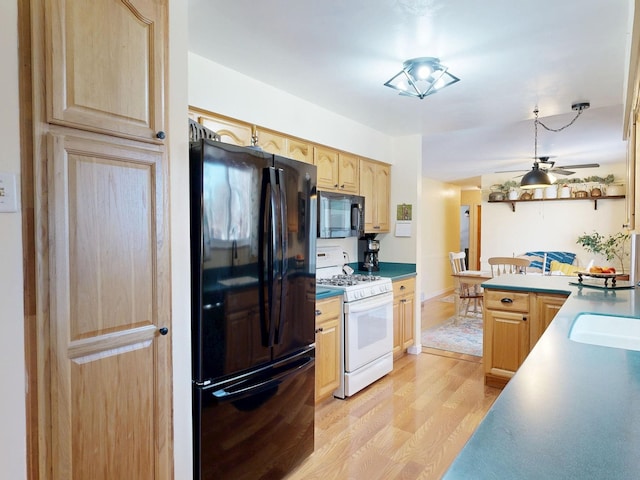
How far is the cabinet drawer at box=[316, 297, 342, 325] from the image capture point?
2637 mm

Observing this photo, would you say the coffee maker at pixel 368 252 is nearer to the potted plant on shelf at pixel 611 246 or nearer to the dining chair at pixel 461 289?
the dining chair at pixel 461 289

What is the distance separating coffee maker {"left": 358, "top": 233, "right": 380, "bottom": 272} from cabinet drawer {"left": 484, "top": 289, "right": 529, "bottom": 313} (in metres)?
1.25

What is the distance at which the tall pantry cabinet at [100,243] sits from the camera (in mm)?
1175

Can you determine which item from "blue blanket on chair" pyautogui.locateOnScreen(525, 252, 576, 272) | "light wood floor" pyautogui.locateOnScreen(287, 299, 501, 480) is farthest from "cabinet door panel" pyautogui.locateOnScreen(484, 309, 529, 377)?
"blue blanket on chair" pyautogui.locateOnScreen(525, 252, 576, 272)

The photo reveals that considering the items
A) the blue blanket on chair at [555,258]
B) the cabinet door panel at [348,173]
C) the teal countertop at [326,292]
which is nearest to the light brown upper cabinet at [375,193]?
the cabinet door panel at [348,173]

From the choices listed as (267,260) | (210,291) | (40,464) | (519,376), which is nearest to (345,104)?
(267,260)

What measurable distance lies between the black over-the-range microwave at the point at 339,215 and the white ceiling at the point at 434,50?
29.5 inches

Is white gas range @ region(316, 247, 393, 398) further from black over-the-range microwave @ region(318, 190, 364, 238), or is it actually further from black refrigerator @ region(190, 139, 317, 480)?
black refrigerator @ region(190, 139, 317, 480)

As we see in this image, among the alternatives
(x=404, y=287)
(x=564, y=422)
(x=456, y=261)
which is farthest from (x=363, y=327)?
(x=456, y=261)

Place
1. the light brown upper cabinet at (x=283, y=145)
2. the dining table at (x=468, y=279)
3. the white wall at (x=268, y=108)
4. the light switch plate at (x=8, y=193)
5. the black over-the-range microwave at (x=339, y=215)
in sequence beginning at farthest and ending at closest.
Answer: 1. the dining table at (x=468, y=279)
2. the black over-the-range microwave at (x=339, y=215)
3. the light brown upper cabinet at (x=283, y=145)
4. the white wall at (x=268, y=108)
5. the light switch plate at (x=8, y=193)

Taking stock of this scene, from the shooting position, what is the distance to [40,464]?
118 cm

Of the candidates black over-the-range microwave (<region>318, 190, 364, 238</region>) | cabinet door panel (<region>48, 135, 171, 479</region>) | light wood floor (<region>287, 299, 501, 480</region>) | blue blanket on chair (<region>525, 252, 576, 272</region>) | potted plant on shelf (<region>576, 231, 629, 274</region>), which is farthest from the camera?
blue blanket on chair (<region>525, 252, 576, 272</region>)

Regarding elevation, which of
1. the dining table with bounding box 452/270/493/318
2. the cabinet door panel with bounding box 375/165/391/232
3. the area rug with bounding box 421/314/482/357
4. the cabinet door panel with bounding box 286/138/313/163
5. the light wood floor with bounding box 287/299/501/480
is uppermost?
the cabinet door panel with bounding box 286/138/313/163

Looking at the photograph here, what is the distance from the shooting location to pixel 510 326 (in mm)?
2986
